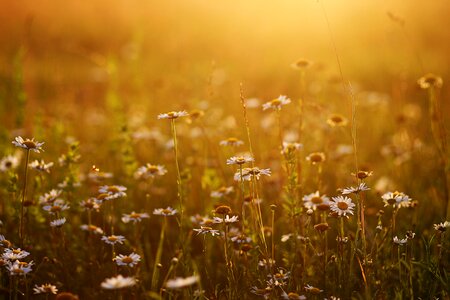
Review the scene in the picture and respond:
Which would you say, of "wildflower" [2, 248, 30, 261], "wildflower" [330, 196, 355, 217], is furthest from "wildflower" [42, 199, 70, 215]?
"wildflower" [330, 196, 355, 217]

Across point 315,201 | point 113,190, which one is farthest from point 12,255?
point 315,201

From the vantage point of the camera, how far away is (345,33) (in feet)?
35.1

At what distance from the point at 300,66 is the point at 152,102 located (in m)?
2.88

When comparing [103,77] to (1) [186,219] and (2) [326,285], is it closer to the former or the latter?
(1) [186,219]

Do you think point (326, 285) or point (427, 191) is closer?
point (326, 285)

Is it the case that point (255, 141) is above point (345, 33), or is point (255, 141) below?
below

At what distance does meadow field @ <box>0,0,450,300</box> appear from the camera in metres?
2.19

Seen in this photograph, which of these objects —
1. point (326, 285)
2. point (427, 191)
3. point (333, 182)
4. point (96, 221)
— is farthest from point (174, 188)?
point (326, 285)

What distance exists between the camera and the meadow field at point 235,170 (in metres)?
2.19

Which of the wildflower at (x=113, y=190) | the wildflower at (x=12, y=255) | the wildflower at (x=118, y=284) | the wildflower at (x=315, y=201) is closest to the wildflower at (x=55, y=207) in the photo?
the wildflower at (x=113, y=190)

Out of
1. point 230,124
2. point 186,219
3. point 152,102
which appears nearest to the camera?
point 186,219

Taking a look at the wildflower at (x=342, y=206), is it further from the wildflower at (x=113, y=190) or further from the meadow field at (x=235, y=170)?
the wildflower at (x=113, y=190)

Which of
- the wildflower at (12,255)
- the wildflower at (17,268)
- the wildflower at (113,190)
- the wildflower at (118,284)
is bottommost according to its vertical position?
the wildflower at (118,284)

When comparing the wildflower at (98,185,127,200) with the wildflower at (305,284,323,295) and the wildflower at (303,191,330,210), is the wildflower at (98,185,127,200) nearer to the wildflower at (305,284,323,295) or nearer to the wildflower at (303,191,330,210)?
the wildflower at (303,191,330,210)
